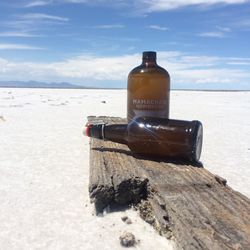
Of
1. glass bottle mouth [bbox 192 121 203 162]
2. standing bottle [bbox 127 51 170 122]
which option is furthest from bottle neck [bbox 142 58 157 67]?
glass bottle mouth [bbox 192 121 203 162]

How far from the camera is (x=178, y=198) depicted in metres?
1.40

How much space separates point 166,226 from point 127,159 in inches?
25.5

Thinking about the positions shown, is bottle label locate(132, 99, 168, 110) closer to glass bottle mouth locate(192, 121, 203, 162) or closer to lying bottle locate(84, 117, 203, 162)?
lying bottle locate(84, 117, 203, 162)

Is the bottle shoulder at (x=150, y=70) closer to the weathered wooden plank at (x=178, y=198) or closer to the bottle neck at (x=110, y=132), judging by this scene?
the bottle neck at (x=110, y=132)

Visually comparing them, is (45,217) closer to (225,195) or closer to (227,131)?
(225,195)

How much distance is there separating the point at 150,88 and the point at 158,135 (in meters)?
0.30

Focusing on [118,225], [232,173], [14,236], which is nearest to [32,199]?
[14,236]

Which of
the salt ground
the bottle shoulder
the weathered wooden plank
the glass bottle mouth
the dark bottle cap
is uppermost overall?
the dark bottle cap

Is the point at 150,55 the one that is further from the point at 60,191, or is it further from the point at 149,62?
the point at 60,191

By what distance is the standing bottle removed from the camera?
6.69 feet

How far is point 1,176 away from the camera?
7.50 feet

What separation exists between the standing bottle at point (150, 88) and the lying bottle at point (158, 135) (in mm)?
115

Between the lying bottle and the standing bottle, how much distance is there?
12 centimetres

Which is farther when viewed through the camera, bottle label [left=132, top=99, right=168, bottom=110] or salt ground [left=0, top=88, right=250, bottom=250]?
bottle label [left=132, top=99, right=168, bottom=110]
